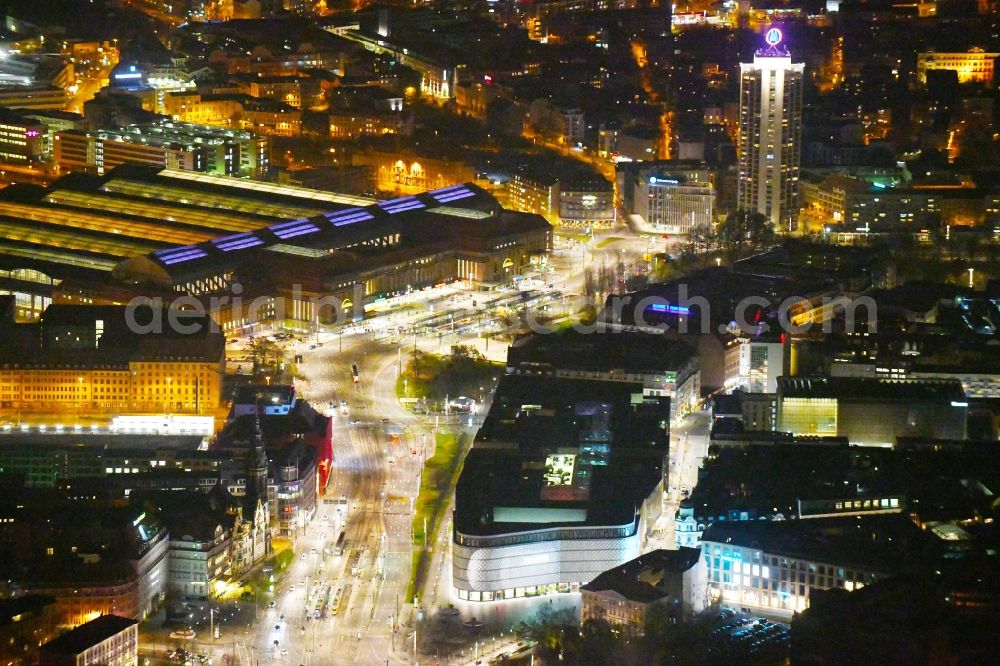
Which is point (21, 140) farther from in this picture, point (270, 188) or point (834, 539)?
point (834, 539)

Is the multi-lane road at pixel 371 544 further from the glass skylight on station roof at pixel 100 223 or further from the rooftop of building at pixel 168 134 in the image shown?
the rooftop of building at pixel 168 134

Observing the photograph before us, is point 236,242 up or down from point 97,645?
up

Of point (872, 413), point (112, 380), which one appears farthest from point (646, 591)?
point (112, 380)

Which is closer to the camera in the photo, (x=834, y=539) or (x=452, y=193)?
(x=834, y=539)

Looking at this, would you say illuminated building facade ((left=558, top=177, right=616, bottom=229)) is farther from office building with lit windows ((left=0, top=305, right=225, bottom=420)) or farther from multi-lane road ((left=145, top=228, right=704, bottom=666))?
office building with lit windows ((left=0, top=305, right=225, bottom=420))

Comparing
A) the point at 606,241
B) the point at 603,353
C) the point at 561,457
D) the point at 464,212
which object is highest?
the point at 464,212

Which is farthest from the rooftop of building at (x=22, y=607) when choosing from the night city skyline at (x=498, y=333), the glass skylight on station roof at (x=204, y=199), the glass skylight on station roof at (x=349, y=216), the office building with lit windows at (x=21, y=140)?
the office building with lit windows at (x=21, y=140)

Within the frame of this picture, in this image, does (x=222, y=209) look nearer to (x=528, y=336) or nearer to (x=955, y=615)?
(x=528, y=336)
